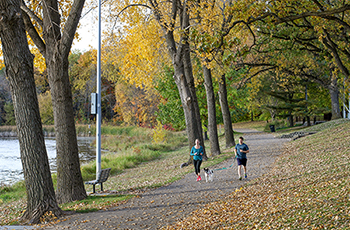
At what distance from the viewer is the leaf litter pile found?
20.1 ft

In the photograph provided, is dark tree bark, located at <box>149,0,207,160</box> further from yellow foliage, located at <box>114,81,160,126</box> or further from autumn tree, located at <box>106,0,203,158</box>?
yellow foliage, located at <box>114,81,160,126</box>

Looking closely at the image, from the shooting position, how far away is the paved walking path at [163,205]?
26.2 ft

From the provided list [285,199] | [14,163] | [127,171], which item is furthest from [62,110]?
[14,163]

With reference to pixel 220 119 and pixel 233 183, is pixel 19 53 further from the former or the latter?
pixel 220 119

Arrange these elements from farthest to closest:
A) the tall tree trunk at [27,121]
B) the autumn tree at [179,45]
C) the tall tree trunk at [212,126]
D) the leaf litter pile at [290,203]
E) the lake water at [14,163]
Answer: the lake water at [14,163], the tall tree trunk at [212,126], the autumn tree at [179,45], the tall tree trunk at [27,121], the leaf litter pile at [290,203]

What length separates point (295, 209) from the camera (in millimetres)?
6887

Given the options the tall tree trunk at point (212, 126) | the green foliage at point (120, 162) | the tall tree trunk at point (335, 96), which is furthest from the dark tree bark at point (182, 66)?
the tall tree trunk at point (335, 96)

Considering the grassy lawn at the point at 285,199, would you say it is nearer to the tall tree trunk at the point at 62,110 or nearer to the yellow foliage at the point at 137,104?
the tall tree trunk at the point at 62,110

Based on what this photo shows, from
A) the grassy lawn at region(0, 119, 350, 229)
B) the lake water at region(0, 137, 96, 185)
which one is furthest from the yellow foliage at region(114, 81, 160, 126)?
the grassy lawn at region(0, 119, 350, 229)

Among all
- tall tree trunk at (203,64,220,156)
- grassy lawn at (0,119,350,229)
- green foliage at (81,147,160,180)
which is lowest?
green foliage at (81,147,160,180)

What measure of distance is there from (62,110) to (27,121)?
191cm

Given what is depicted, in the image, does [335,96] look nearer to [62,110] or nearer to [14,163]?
[62,110]

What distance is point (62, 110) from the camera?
419 inches

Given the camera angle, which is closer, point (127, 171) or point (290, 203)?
point (290, 203)
